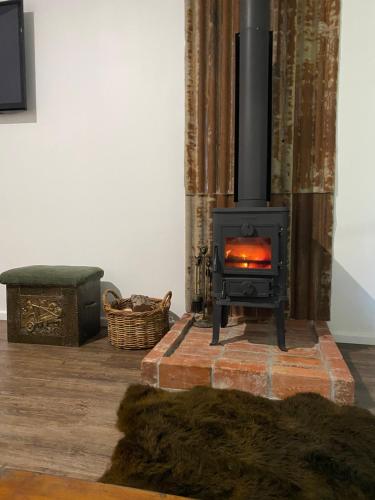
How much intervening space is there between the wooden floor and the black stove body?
21.5 inches

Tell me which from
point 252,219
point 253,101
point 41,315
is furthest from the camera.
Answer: point 41,315

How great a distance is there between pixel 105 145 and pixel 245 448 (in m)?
2.10

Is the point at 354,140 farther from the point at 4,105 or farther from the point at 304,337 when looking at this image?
the point at 4,105

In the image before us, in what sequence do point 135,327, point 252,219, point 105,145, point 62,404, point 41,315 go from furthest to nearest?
point 105,145 < point 41,315 < point 135,327 < point 252,219 < point 62,404

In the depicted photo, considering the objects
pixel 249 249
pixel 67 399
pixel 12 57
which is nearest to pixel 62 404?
pixel 67 399

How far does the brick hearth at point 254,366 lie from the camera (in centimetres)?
151

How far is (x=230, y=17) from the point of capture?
7.48 ft

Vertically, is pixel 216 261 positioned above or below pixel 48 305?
above

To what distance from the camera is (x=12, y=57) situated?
2.63 metres

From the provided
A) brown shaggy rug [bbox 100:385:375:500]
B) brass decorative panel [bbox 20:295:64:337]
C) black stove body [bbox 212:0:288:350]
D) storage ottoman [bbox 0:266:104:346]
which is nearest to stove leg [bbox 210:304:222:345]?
black stove body [bbox 212:0:288:350]

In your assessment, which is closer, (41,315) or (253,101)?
(253,101)

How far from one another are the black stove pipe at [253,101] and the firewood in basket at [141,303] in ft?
2.90

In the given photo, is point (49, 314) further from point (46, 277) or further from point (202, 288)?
point (202, 288)

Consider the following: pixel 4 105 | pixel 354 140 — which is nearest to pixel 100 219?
pixel 4 105
